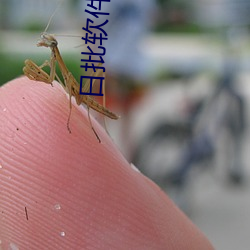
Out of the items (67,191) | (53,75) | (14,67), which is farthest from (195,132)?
(14,67)

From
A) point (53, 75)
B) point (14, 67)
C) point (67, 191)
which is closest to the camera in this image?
point (67, 191)

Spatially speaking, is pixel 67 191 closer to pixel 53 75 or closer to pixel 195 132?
pixel 53 75

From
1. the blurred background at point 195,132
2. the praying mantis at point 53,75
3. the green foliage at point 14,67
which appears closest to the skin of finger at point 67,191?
the praying mantis at point 53,75

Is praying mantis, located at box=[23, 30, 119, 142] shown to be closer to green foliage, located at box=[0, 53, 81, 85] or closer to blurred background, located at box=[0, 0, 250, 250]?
blurred background, located at box=[0, 0, 250, 250]

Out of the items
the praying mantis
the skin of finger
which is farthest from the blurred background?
the skin of finger

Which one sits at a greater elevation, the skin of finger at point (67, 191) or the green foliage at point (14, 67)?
the skin of finger at point (67, 191)

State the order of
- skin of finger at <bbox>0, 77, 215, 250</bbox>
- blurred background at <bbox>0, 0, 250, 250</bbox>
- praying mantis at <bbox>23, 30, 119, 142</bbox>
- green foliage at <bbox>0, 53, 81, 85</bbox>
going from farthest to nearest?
green foliage at <bbox>0, 53, 81, 85</bbox>
blurred background at <bbox>0, 0, 250, 250</bbox>
praying mantis at <bbox>23, 30, 119, 142</bbox>
skin of finger at <bbox>0, 77, 215, 250</bbox>

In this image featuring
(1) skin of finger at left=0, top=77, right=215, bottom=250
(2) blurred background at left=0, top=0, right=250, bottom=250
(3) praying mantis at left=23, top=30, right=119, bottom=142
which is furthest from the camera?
(2) blurred background at left=0, top=0, right=250, bottom=250

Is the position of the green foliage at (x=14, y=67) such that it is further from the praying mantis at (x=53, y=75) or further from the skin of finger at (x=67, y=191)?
the skin of finger at (x=67, y=191)

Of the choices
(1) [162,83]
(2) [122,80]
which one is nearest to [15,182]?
(2) [122,80]
